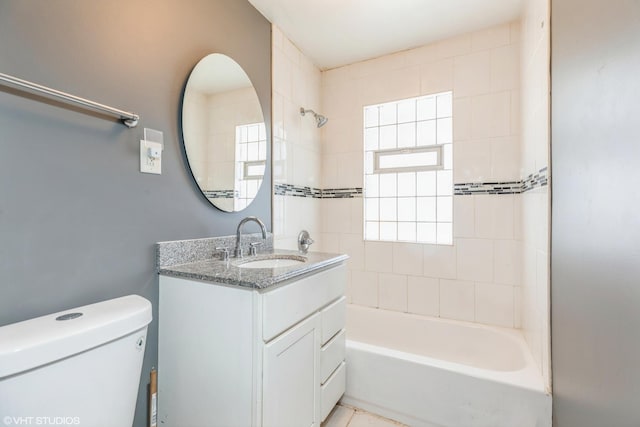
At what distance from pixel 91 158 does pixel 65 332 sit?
0.59m

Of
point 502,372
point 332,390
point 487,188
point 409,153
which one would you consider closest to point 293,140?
point 409,153

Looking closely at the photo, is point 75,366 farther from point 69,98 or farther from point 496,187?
point 496,187

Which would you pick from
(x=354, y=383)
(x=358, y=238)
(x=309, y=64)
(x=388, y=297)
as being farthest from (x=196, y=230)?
(x=309, y=64)

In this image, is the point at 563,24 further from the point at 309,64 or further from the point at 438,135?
the point at 309,64

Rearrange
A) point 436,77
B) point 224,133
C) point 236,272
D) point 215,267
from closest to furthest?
1. point 236,272
2. point 215,267
3. point 224,133
4. point 436,77

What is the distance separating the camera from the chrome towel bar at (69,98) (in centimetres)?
80

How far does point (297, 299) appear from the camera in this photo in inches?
47.1

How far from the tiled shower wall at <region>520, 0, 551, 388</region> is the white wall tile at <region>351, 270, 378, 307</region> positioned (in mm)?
1023

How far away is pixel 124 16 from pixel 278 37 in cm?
114

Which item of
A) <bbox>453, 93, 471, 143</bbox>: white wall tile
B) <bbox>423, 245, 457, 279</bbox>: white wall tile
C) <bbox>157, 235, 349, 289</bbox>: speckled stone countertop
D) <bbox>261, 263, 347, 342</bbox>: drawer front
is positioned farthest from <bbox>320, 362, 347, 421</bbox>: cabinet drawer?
<bbox>453, 93, 471, 143</bbox>: white wall tile

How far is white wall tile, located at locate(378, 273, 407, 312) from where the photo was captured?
7.48 ft

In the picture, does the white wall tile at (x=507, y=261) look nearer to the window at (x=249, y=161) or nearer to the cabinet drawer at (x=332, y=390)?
the cabinet drawer at (x=332, y=390)

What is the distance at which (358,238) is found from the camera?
2.47 metres

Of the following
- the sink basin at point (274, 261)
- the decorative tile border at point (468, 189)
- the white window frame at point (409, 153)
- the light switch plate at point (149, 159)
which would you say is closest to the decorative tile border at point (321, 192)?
the decorative tile border at point (468, 189)
